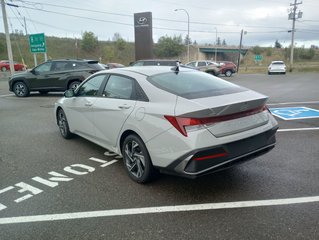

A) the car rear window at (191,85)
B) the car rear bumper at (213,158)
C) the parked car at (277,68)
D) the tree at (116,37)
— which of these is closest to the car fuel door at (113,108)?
the car rear window at (191,85)

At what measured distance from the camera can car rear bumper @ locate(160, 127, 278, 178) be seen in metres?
2.91

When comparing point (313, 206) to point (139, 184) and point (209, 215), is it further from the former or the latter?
point (139, 184)

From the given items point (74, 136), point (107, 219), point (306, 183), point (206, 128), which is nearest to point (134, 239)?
point (107, 219)

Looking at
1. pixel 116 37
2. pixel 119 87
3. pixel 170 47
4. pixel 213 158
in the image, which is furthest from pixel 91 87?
pixel 116 37

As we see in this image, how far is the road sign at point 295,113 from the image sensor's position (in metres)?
7.46

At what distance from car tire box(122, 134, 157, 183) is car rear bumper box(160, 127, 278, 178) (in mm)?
312

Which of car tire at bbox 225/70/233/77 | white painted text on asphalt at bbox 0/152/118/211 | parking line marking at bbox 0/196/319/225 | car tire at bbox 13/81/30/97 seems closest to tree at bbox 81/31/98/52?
A: car tire at bbox 225/70/233/77

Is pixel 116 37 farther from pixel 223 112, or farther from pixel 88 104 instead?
pixel 223 112

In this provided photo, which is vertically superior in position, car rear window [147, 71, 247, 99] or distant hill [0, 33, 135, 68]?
distant hill [0, 33, 135, 68]

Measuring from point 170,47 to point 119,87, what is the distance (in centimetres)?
7733

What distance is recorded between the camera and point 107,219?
9.50 feet

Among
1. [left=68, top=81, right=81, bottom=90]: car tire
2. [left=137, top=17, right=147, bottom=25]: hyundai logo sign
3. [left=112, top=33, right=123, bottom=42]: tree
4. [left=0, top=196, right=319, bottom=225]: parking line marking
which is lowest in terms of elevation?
[left=0, top=196, right=319, bottom=225]: parking line marking

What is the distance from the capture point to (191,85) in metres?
3.77

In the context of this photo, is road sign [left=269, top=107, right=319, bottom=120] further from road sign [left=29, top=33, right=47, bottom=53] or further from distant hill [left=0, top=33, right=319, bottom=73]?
distant hill [left=0, top=33, right=319, bottom=73]
